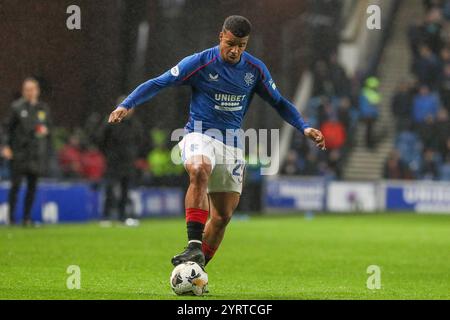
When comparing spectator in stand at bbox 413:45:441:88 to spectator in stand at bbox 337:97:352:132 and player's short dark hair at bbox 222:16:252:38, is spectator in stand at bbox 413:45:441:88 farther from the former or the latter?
player's short dark hair at bbox 222:16:252:38

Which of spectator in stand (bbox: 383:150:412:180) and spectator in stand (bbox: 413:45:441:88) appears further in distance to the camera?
spectator in stand (bbox: 413:45:441:88)

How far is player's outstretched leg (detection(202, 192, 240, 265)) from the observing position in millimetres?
8820

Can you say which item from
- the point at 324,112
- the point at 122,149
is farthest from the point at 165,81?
the point at 324,112

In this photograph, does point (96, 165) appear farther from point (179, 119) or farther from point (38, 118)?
point (38, 118)

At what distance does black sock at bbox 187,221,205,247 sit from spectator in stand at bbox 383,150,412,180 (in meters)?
18.2

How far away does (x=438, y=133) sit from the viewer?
26.7 metres

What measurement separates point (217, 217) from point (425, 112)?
1890 cm

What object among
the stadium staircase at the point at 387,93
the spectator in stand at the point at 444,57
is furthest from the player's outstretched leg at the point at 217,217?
the spectator in stand at the point at 444,57

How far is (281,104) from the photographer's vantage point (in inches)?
365

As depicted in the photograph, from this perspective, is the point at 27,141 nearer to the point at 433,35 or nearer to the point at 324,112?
the point at 324,112

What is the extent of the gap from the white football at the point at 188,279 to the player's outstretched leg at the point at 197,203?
6.6 inches

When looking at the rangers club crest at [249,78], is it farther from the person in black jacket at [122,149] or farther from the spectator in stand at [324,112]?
Result: the spectator in stand at [324,112]

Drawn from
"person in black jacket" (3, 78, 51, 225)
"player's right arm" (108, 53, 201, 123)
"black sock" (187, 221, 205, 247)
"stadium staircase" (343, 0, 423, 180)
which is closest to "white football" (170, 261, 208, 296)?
"black sock" (187, 221, 205, 247)

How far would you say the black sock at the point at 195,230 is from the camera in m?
8.31
